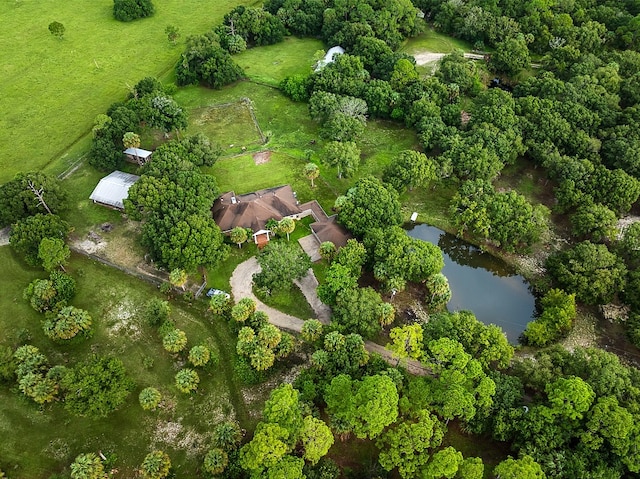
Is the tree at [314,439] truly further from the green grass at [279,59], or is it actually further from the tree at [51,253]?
the green grass at [279,59]

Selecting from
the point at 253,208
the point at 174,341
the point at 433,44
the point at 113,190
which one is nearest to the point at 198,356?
the point at 174,341

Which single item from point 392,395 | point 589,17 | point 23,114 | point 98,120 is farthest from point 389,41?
point 392,395

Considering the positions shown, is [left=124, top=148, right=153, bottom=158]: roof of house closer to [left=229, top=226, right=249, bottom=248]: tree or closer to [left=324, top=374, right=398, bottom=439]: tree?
[left=229, top=226, right=249, bottom=248]: tree

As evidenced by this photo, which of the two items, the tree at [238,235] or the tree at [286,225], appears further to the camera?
the tree at [286,225]

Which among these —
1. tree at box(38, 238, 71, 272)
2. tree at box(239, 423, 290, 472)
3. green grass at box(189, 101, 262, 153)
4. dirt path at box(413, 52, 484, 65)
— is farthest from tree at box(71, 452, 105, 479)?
dirt path at box(413, 52, 484, 65)

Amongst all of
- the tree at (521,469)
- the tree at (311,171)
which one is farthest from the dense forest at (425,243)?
the tree at (311,171)

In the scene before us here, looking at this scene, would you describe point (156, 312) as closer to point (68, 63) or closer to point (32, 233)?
point (32, 233)
